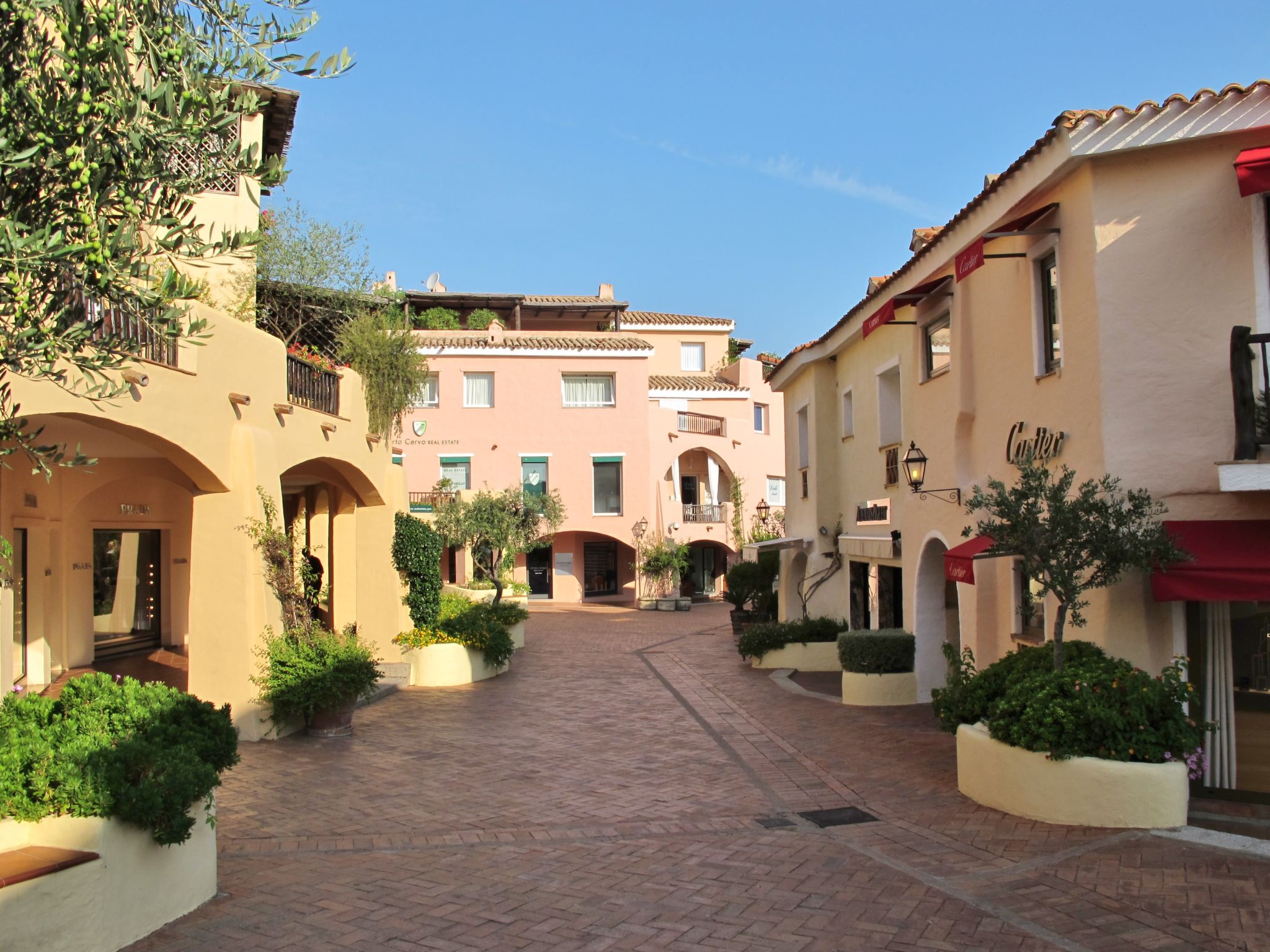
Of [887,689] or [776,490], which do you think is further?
[776,490]

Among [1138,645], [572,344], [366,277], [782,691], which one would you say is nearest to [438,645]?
[782,691]

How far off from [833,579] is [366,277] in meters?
11.1

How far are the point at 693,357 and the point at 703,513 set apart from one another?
1033 cm

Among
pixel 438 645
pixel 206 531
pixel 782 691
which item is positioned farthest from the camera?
pixel 438 645

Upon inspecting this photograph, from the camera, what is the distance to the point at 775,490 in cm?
4516

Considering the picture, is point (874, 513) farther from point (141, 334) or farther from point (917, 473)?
point (141, 334)

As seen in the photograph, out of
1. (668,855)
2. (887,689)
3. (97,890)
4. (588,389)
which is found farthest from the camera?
(588,389)

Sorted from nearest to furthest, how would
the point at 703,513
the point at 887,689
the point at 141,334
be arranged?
1. the point at 141,334
2. the point at 887,689
3. the point at 703,513

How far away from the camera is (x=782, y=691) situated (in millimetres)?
16531

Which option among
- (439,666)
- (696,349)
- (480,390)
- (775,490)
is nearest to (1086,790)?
(439,666)

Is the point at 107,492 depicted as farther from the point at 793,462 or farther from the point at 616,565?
the point at 616,565

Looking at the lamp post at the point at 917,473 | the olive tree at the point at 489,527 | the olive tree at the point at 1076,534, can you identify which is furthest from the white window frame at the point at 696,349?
the olive tree at the point at 1076,534

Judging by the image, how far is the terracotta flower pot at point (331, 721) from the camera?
41.9 ft

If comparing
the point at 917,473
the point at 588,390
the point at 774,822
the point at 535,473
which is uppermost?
the point at 588,390
